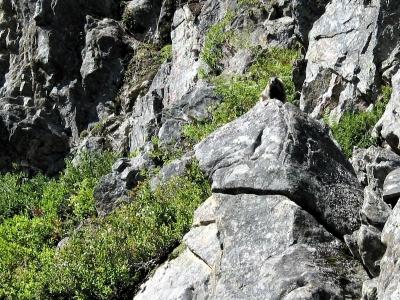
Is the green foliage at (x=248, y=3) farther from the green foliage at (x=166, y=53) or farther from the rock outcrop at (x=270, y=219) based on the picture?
the rock outcrop at (x=270, y=219)

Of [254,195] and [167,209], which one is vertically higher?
[254,195]

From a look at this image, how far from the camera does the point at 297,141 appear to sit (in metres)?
9.49

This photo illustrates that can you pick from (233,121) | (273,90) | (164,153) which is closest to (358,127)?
(273,90)

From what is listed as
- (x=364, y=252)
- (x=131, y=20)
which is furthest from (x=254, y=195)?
(x=131, y=20)

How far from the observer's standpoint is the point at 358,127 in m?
14.2

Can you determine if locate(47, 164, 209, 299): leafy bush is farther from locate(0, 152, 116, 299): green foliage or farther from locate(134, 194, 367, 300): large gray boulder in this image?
locate(134, 194, 367, 300): large gray boulder

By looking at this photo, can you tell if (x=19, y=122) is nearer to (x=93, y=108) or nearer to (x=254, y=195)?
(x=93, y=108)

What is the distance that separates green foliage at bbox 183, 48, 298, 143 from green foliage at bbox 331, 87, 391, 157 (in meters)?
3.05

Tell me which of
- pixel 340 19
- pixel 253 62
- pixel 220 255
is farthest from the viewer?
pixel 253 62

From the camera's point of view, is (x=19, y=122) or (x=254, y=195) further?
(x=19, y=122)

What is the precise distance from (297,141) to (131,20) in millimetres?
20962

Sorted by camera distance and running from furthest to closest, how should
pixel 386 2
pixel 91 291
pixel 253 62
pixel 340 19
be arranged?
pixel 253 62
pixel 340 19
pixel 386 2
pixel 91 291

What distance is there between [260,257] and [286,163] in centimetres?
171

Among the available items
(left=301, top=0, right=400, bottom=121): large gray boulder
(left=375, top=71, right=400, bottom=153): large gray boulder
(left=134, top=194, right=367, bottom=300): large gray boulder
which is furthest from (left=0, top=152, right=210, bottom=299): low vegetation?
(left=301, top=0, right=400, bottom=121): large gray boulder
